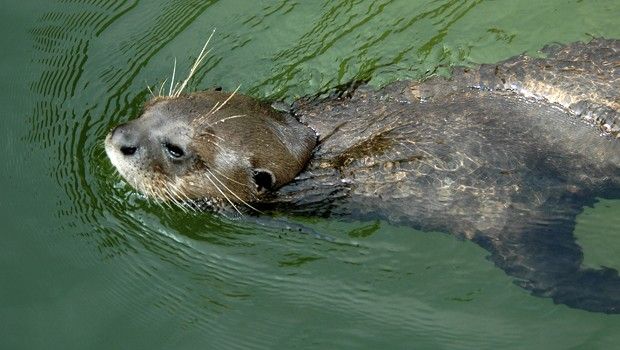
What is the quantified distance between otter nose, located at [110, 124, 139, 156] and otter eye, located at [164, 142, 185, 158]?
218mm

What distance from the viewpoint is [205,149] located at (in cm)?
655

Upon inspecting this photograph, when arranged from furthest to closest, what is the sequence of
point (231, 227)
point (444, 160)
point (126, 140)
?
1. point (231, 227)
2. point (444, 160)
3. point (126, 140)

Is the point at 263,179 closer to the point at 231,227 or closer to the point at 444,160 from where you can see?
the point at 231,227

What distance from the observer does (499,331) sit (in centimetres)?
674

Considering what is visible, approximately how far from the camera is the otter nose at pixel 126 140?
6.49 metres

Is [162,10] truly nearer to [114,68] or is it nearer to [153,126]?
[114,68]

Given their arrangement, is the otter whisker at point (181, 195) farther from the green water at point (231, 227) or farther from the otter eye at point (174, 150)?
the green water at point (231, 227)

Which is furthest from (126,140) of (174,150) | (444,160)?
(444,160)

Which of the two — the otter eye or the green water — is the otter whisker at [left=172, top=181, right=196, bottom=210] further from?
the green water

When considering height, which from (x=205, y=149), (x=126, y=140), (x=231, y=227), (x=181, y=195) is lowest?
(x=231, y=227)

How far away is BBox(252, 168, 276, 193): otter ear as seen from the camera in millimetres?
6691

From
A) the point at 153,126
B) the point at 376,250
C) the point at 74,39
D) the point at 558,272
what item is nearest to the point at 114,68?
the point at 74,39

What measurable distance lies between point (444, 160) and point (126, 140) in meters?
2.31

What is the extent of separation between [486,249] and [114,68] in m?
4.02
